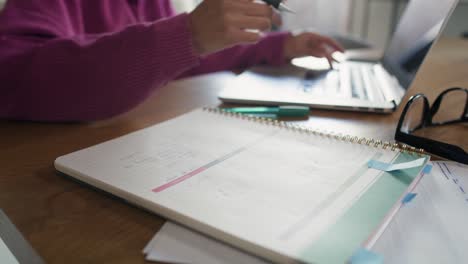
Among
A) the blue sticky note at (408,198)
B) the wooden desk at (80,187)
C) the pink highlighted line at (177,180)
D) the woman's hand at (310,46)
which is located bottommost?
the wooden desk at (80,187)

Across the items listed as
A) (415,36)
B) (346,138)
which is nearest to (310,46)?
(415,36)

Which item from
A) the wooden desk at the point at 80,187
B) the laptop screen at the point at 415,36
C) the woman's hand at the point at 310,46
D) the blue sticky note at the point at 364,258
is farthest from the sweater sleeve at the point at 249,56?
the blue sticky note at the point at 364,258

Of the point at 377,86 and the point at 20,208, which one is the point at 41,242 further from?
the point at 377,86

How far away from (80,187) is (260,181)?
19 centimetres

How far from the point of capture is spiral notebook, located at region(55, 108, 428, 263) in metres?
0.26

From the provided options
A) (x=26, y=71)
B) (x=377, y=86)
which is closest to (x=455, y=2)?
(x=377, y=86)

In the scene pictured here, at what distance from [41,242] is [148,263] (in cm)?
10

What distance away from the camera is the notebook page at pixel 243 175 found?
0.27 metres

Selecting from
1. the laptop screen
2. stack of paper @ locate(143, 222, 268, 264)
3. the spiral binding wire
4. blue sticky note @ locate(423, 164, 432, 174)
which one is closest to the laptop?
the laptop screen

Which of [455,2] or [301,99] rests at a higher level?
[455,2]

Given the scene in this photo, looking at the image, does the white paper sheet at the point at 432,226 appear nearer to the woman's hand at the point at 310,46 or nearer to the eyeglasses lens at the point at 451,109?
the eyeglasses lens at the point at 451,109

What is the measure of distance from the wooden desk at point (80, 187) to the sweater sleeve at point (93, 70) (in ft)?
0.10

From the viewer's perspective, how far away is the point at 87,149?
430 mm

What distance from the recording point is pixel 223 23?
1.73 feet
